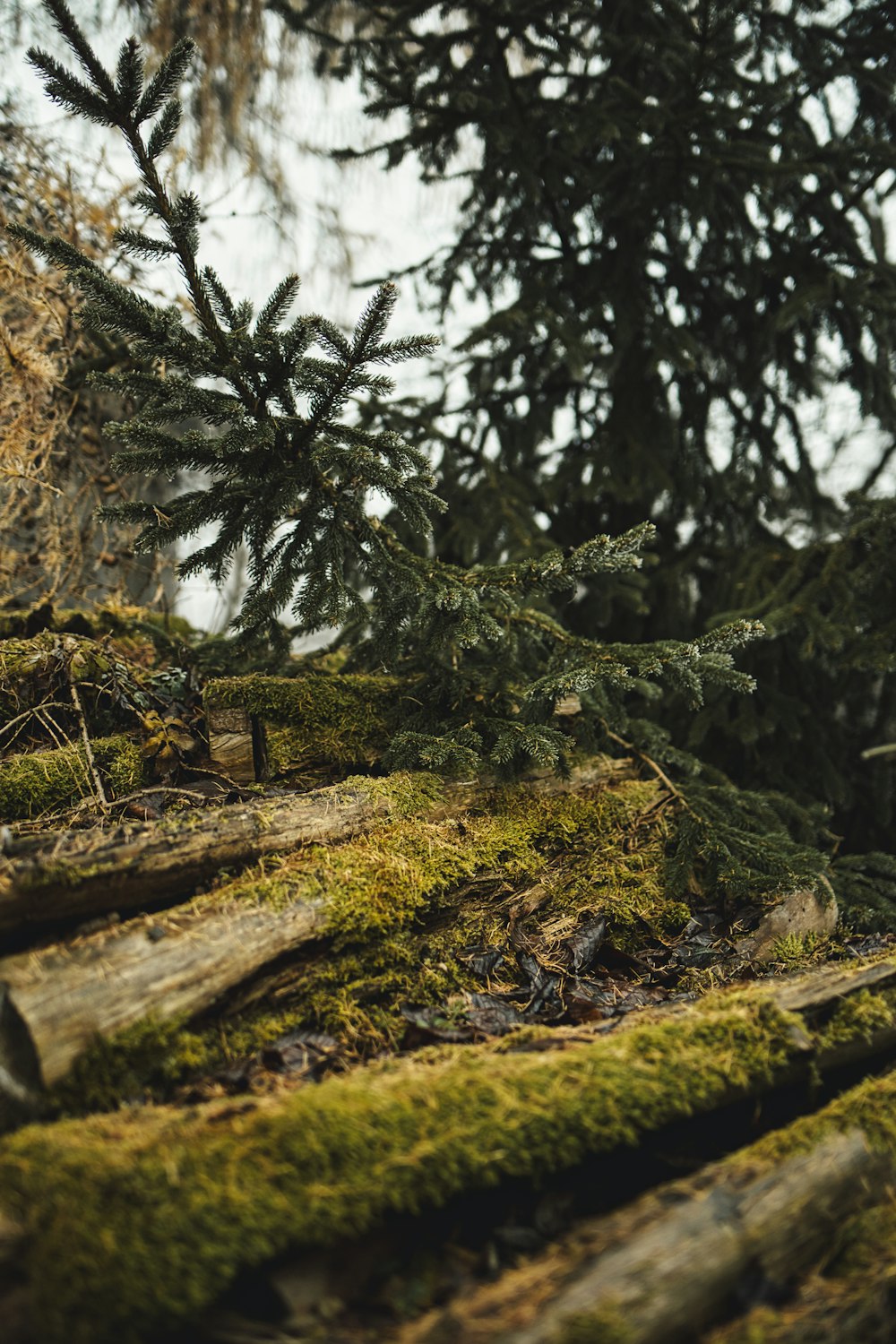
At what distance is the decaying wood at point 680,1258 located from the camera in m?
1.31

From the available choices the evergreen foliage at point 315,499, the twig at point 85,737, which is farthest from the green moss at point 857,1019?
the twig at point 85,737

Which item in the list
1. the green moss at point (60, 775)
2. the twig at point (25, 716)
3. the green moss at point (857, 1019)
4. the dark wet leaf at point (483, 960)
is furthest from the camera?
the twig at point (25, 716)

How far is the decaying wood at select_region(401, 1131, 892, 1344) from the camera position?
131 centimetres

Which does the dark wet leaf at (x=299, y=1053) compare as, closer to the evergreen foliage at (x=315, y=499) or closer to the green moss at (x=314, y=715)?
the evergreen foliage at (x=315, y=499)

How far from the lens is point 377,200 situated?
7.43 metres

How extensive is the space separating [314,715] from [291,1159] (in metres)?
2.03

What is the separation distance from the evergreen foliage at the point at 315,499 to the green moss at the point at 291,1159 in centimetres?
134

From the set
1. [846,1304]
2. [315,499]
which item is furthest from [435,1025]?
[315,499]

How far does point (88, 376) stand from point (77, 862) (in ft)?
5.96

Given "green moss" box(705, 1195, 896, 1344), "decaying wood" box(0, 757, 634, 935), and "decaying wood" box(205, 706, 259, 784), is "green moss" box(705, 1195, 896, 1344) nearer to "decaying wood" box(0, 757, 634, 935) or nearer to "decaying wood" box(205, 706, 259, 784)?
"decaying wood" box(0, 757, 634, 935)

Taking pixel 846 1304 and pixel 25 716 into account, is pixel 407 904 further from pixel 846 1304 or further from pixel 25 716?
pixel 25 716

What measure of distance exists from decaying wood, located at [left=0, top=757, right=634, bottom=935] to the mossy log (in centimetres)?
60

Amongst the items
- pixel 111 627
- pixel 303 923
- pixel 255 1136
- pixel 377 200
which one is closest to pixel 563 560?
pixel 303 923

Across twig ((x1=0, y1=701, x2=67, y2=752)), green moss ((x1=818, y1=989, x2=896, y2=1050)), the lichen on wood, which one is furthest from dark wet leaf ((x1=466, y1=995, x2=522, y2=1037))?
twig ((x1=0, y1=701, x2=67, y2=752))
